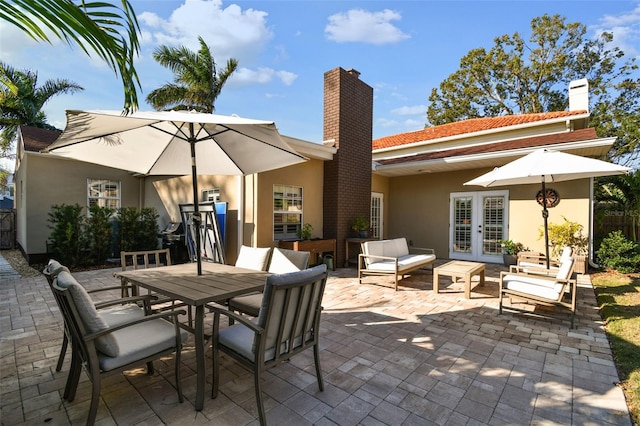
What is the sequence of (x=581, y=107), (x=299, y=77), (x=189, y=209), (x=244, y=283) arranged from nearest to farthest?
(x=244, y=283), (x=189, y=209), (x=299, y=77), (x=581, y=107)

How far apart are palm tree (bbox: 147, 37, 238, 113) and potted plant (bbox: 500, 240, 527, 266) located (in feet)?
41.9

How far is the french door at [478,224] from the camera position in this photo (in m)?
9.16

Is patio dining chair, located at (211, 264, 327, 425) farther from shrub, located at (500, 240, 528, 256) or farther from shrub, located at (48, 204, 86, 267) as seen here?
shrub, located at (500, 240, 528, 256)

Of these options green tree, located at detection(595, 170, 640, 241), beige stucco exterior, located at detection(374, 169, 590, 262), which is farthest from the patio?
green tree, located at detection(595, 170, 640, 241)

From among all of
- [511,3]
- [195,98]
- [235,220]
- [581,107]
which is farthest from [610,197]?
[195,98]

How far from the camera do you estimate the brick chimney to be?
816 cm

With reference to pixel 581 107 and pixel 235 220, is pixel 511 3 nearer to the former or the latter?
pixel 581 107

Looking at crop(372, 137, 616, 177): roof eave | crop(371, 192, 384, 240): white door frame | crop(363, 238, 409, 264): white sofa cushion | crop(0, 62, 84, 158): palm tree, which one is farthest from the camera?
crop(0, 62, 84, 158): palm tree

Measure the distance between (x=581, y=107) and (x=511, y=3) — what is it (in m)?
6.41

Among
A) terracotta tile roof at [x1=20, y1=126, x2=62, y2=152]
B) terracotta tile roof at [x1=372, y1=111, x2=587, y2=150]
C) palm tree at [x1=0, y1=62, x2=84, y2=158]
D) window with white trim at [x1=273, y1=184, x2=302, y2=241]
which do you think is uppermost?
palm tree at [x1=0, y1=62, x2=84, y2=158]

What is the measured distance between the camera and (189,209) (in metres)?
8.47

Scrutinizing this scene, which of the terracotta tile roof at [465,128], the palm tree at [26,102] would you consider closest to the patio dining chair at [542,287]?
the terracotta tile roof at [465,128]

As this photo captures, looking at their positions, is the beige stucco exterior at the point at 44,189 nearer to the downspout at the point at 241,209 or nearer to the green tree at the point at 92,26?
the downspout at the point at 241,209

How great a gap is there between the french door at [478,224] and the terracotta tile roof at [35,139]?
12.9m
